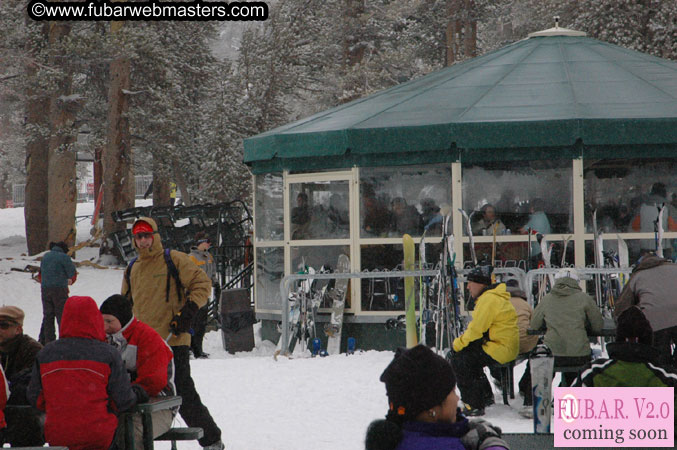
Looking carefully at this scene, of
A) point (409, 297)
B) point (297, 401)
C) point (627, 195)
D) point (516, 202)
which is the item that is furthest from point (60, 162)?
point (297, 401)

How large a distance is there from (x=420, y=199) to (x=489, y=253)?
116 centimetres

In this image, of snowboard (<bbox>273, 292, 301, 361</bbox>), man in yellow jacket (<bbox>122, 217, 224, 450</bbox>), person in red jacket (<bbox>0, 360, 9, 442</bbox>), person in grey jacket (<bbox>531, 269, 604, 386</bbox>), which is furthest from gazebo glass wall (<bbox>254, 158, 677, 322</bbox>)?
person in red jacket (<bbox>0, 360, 9, 442</bbox>)

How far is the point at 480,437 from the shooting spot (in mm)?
3076

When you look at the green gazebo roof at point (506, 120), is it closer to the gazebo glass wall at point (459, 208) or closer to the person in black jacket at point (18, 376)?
the gazebo glass wall at point (459, 208)

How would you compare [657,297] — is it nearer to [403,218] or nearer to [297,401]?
[297,401]

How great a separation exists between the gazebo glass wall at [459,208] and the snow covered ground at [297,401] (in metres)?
1.68

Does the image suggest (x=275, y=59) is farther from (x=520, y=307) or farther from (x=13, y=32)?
(x=520, y=307)

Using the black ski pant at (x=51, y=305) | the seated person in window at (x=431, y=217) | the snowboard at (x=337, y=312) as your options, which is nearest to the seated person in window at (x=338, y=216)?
the snowboard at (x=337, y=312)

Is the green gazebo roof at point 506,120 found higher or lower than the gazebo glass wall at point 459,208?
higher

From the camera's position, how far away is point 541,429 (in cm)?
656

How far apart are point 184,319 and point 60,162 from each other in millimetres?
20028

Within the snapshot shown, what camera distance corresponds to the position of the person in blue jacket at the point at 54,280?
43.7 feet

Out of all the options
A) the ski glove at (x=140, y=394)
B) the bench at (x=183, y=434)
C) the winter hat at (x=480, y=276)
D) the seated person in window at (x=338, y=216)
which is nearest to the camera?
the ski glove at (x=140, y=394)

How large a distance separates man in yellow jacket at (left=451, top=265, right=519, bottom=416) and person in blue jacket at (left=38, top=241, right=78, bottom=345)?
7.47 m
